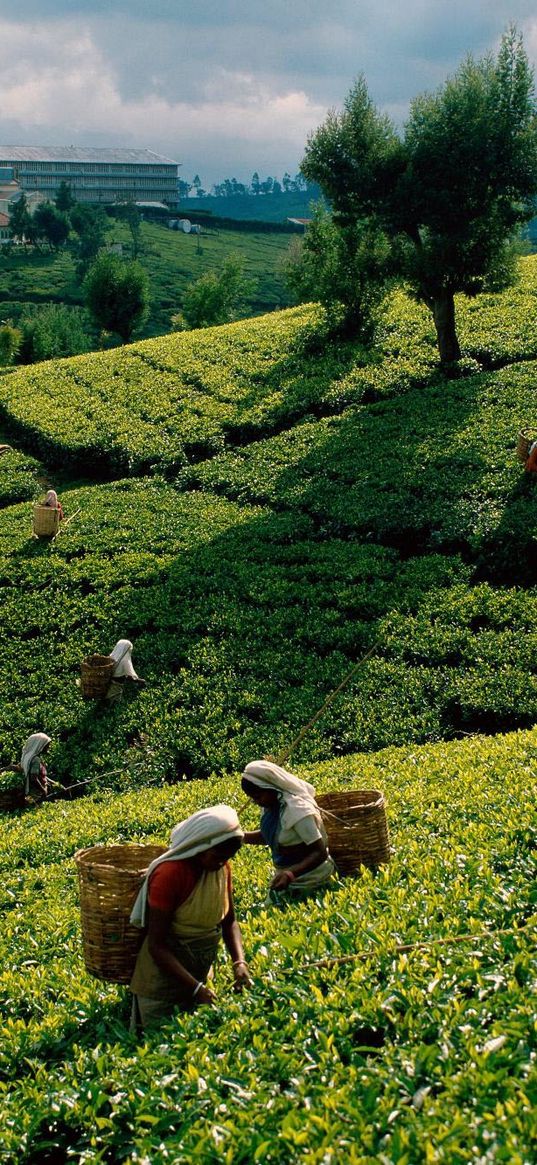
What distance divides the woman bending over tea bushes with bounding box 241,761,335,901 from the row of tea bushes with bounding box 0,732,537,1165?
0.91 feet

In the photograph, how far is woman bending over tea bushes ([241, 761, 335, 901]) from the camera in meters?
6.49

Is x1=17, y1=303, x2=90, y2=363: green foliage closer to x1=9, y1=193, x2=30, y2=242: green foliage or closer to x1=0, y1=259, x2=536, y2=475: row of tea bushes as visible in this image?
x1=0, y1=259, x2=536, y2=475: row of tea bushes

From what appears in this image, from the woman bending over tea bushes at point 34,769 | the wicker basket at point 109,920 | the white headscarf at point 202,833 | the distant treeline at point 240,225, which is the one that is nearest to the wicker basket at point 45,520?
the woman bending over tea bushes at point 34,769

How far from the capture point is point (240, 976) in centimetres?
565

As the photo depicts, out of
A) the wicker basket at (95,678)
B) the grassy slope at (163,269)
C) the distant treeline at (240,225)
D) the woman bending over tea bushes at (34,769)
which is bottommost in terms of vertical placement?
the woman bending over tea bushes at (34,769)

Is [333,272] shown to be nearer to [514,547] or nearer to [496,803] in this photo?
[514,547]

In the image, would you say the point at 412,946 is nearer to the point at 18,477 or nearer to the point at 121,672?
the point at 121,672

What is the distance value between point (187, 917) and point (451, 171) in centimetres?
2506

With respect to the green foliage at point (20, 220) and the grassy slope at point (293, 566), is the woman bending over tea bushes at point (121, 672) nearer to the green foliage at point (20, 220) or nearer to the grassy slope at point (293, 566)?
the grassy slope at point (293, 566)

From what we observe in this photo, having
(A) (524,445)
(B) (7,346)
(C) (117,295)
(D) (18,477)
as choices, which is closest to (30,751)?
(A) (524,445)

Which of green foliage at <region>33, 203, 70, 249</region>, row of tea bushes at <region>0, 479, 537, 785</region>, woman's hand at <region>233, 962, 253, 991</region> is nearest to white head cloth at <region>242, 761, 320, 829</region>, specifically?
woman's hand at <region>233, 962, 253, 991</region>

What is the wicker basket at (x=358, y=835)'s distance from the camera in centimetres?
699

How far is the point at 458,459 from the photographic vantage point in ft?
72.1

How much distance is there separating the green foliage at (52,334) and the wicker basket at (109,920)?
58.2m
